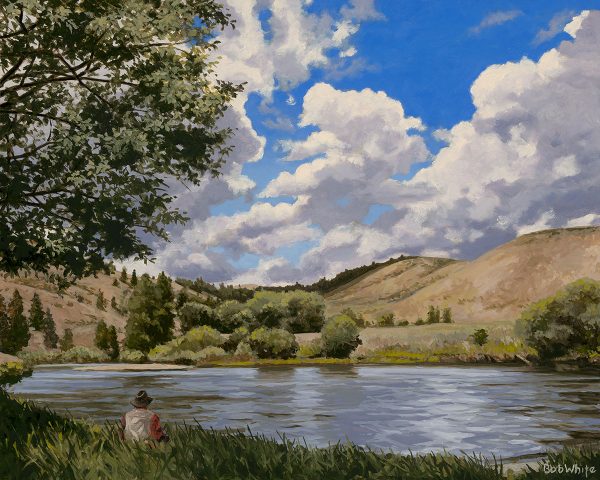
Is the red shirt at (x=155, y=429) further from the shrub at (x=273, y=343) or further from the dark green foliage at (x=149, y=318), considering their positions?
the dark green foliage at (x=149, y=318)

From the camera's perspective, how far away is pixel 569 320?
79.0m

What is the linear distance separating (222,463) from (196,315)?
105m

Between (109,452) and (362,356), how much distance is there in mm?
91984

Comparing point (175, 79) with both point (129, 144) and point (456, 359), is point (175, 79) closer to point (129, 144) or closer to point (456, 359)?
point (129, 144)

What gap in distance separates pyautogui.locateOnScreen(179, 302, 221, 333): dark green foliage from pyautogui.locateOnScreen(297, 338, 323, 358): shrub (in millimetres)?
17423

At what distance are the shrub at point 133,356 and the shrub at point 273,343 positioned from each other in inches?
674

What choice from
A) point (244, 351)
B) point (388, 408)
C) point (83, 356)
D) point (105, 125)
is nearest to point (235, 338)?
point (244, 351)

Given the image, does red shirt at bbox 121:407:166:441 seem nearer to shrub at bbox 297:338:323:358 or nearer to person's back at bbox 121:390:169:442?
person's back at bbox 121:390:169:442

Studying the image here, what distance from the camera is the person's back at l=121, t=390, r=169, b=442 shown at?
1476 cm

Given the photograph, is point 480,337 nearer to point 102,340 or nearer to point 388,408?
point 102,340

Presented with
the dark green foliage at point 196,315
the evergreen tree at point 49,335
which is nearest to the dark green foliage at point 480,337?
the dark green foliage at point 196,315

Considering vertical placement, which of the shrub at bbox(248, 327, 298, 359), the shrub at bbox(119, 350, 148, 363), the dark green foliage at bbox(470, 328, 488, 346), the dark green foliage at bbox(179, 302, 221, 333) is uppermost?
the dark green foliage at bbox(179, 302, 221, 333)

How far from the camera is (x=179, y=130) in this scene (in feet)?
67.6

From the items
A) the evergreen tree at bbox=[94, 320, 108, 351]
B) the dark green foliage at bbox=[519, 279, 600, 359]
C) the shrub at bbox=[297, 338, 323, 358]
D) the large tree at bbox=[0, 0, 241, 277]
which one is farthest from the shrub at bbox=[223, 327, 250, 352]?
the large tree at bbox=[0, 0, 241, 277]
